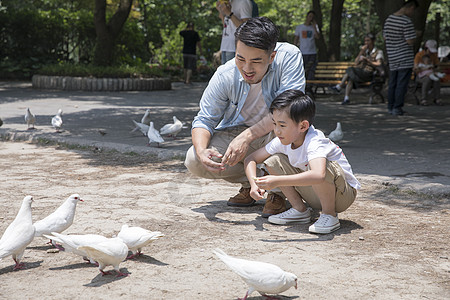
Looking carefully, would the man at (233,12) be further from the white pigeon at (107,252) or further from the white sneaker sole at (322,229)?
the white pigeon at (107,252)

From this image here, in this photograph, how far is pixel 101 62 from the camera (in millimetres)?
19484

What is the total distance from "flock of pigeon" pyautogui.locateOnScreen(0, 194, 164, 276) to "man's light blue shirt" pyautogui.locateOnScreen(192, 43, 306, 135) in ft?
4.46

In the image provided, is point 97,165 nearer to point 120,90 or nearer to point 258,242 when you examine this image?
point 258,242

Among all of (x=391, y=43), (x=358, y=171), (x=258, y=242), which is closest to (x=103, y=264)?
(x=258, y=242)

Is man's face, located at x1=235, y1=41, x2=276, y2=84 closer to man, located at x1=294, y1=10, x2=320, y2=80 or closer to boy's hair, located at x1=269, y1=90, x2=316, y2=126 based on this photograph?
boy's hair, located at x1=269, y1=90, x2=316, y2=126

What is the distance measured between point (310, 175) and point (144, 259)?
1.16m

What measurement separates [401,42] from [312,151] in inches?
306

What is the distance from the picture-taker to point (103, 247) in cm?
317

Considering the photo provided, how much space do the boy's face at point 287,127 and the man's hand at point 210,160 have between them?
1.62 ft

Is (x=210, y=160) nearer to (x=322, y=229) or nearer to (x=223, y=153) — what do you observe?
(x=223, y=153)

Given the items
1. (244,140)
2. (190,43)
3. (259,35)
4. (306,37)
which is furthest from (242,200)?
(190,43)

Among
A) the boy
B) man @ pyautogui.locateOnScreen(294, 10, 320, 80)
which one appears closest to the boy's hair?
the boy

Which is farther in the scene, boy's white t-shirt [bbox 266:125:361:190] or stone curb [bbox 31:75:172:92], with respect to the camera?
stone curb [bbox 31:75:172:92]

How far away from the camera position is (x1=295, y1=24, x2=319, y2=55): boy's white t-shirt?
48.9 ft
